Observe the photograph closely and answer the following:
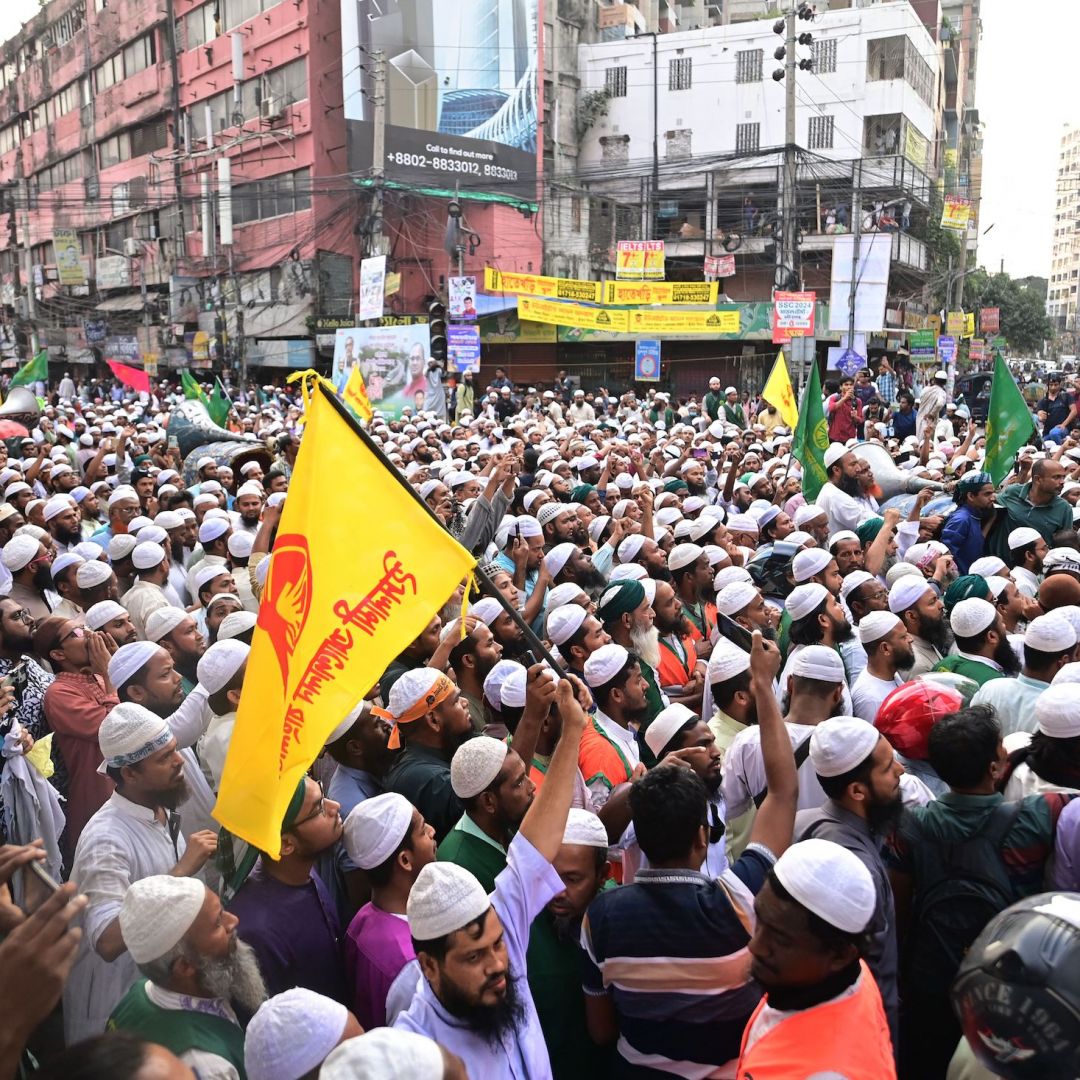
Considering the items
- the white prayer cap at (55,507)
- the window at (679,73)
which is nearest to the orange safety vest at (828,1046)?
the white prayer cap at (55,507)

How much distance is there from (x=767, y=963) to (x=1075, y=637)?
2435 millimetres

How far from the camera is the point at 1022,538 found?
611cm

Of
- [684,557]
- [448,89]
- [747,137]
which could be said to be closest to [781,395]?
[684,557]

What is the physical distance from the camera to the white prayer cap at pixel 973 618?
428 centimetres

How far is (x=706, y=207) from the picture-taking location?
3753 cm

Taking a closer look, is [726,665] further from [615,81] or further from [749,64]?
[615,81]

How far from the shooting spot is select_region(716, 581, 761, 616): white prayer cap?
17.1ft

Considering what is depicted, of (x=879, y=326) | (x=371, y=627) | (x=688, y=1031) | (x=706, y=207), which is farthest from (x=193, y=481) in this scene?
(x=706, y=207)

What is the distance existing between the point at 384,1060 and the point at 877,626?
309 centimetres

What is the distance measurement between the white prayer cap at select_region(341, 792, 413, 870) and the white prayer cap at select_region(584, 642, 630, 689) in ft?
4.10

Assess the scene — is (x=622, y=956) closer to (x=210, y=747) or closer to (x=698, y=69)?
(x=210, y=747)

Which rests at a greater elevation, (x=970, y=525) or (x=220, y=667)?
(x=970, y=525)

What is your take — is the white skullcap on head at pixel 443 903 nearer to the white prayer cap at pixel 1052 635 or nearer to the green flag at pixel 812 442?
the white prayer cap at pixel 1052 635

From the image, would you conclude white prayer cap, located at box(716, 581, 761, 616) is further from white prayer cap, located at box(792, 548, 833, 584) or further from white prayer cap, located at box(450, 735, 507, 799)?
white prayer cap, located at box(450, 735, 507, 799)
